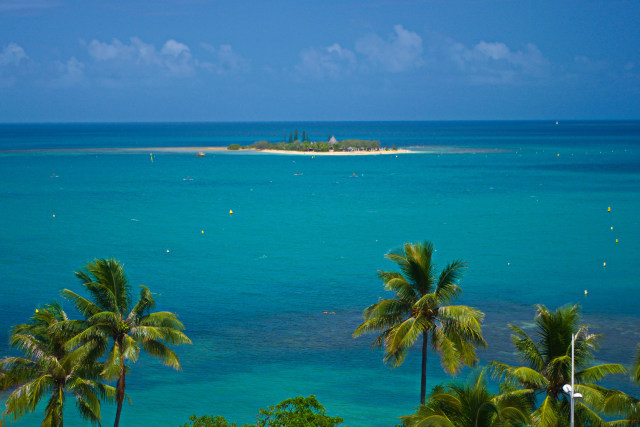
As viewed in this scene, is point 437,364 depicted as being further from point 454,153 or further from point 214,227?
point 454,153

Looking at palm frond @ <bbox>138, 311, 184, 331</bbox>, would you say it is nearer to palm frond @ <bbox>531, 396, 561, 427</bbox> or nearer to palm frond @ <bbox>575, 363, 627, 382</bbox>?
palm frond @ <bbox>531, 396, 561, 427</bbox>

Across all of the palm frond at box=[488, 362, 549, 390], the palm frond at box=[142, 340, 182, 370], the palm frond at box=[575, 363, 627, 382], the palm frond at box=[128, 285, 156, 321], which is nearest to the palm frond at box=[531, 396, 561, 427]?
the palm frond at box=[488, 362, 549, 390]

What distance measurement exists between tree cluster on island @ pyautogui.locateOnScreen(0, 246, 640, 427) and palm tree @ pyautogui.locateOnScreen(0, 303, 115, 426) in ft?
0.09

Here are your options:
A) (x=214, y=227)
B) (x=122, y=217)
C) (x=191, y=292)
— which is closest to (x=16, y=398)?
(x=191, y=292)

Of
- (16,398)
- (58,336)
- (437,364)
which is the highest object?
(58,336)

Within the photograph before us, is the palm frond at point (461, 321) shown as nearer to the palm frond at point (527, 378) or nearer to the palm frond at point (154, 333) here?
the palm frond at point (527, 378)

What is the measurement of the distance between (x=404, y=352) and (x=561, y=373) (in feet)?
18.4

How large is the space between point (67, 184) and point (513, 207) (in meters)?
70.4

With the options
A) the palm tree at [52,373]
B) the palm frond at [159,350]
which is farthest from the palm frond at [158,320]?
the palm tree at [52,373]

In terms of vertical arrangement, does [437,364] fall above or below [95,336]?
below

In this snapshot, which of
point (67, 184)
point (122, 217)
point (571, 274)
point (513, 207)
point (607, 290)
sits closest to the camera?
point (607, 290)

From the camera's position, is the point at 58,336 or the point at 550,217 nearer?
the point at 58,336

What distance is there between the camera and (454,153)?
645 feet

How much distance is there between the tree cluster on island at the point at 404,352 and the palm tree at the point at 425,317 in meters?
0.03
